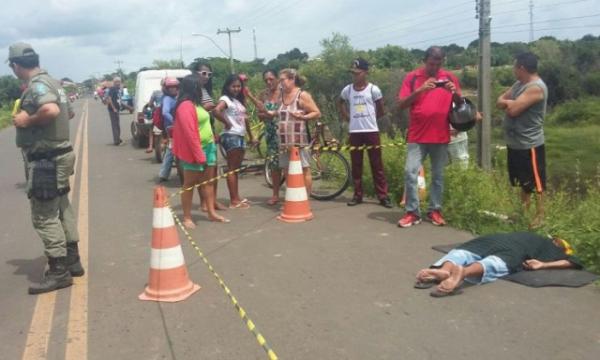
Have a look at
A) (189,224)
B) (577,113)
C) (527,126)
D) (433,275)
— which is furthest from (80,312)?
(577,113)

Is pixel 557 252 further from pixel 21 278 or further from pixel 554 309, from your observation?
pixel 21 278

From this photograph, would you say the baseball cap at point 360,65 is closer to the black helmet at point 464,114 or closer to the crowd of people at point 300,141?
the crowd of people at point 300,141

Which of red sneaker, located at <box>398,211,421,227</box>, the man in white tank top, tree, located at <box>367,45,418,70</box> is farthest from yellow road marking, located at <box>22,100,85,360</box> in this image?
tree, located at <box>367,45,418,70</box>

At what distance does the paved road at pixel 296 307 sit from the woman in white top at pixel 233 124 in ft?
4.02

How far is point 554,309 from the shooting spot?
4113 millimetres

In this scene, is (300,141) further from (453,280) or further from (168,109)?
(453,280)

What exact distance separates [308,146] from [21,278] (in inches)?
150

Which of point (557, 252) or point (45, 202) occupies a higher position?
point (45, 202)

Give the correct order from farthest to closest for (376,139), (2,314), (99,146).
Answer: (99,146)
(376,139)
(2,314)

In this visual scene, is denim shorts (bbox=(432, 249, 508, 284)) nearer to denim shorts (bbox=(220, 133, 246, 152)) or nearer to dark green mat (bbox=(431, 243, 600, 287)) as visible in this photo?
dark green mat (bbox=(431, 243, 600, 287))

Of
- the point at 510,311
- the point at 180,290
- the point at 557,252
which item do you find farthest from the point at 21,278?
the point at 557,252

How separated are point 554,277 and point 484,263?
585 mm

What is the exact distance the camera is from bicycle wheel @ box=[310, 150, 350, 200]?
8.15 m

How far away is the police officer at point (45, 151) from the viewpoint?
482cm
